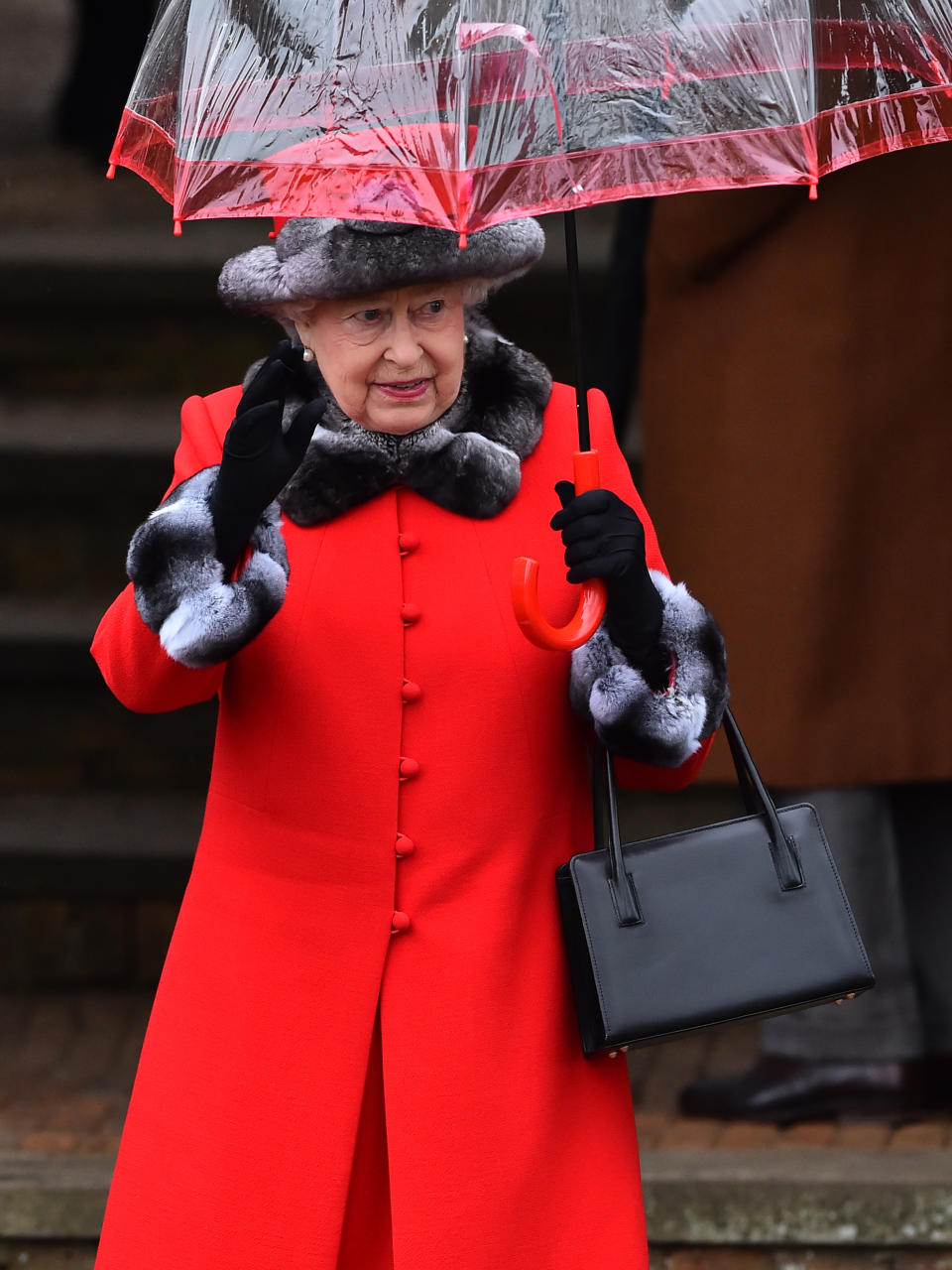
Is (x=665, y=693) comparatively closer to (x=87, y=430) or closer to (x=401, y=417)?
(x=401, y=417)

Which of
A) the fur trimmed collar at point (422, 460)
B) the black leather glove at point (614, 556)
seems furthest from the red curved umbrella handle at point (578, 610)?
the fur trimmed collar at point (422, 460)

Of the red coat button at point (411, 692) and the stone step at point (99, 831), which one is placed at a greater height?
the red coat button at point (411, 692)

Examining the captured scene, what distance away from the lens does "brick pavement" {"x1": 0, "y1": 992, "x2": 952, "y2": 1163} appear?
3488 millimetres

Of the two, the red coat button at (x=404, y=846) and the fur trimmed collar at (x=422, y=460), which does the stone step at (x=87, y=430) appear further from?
the red coat button at (x=404, y=846)

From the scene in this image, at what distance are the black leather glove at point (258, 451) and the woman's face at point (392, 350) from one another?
0.35 ft

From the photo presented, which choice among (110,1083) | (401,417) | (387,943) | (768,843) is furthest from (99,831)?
(768,843)

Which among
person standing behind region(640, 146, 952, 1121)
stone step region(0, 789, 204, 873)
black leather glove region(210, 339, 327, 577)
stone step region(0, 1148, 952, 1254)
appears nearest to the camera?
black leather glove region(210, 339, 327, 577)

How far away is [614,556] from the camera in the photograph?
187cm

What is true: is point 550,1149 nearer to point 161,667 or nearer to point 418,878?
point 418,878

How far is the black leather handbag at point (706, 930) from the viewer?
76.6 inches

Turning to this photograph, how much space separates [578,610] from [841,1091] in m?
1.86

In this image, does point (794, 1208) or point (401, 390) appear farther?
point (794, 1208)

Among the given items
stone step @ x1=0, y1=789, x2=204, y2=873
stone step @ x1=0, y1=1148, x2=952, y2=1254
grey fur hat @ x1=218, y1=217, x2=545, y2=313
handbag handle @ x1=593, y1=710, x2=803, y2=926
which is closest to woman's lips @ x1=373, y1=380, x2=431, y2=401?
grey fur hat @ x1=218, y1=217, x2=545, y2=313

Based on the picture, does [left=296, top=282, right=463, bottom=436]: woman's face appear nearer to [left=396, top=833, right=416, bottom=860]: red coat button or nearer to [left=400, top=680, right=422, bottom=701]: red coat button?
[left=400, top=680, right=422, bottom=701]: red coat button
